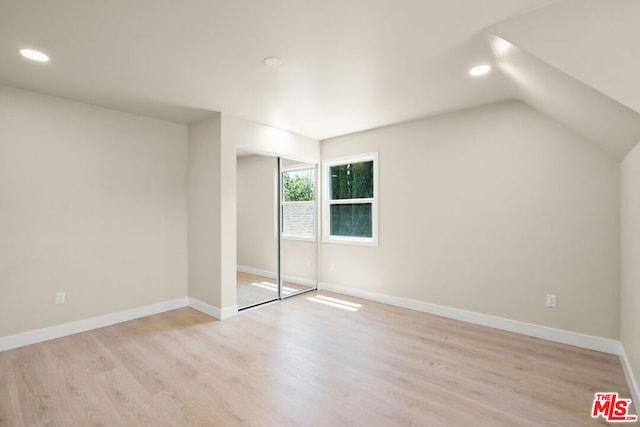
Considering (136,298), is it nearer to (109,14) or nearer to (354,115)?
(109,14)

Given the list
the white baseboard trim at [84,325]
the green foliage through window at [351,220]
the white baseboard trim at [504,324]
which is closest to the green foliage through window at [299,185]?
the green foliage through window at [351,220]

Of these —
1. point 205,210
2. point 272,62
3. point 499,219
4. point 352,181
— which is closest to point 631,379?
point 499,219

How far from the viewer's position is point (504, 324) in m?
3.21

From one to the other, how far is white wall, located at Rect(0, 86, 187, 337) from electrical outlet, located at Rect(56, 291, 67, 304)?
0.04m

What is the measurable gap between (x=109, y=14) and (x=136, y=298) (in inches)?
124

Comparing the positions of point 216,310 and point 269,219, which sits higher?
point 269,219

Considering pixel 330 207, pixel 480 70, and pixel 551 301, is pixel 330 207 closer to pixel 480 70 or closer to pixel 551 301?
pixel 480 70

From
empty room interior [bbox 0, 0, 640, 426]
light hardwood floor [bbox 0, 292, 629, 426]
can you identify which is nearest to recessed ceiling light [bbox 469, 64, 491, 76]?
empty room interior [bbox 0, 0, 640, 426]

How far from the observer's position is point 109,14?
70.9 inches

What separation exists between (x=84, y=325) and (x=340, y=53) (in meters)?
3.88

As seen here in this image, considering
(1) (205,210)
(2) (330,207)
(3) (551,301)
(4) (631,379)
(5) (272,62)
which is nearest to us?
(4) (631,379)

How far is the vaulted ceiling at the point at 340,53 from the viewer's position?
A: 1660mm

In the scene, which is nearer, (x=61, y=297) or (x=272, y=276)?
(x=61, y=297)

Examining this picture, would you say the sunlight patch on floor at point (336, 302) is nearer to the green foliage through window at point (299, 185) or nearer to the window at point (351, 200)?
the window at point (351, 200)
